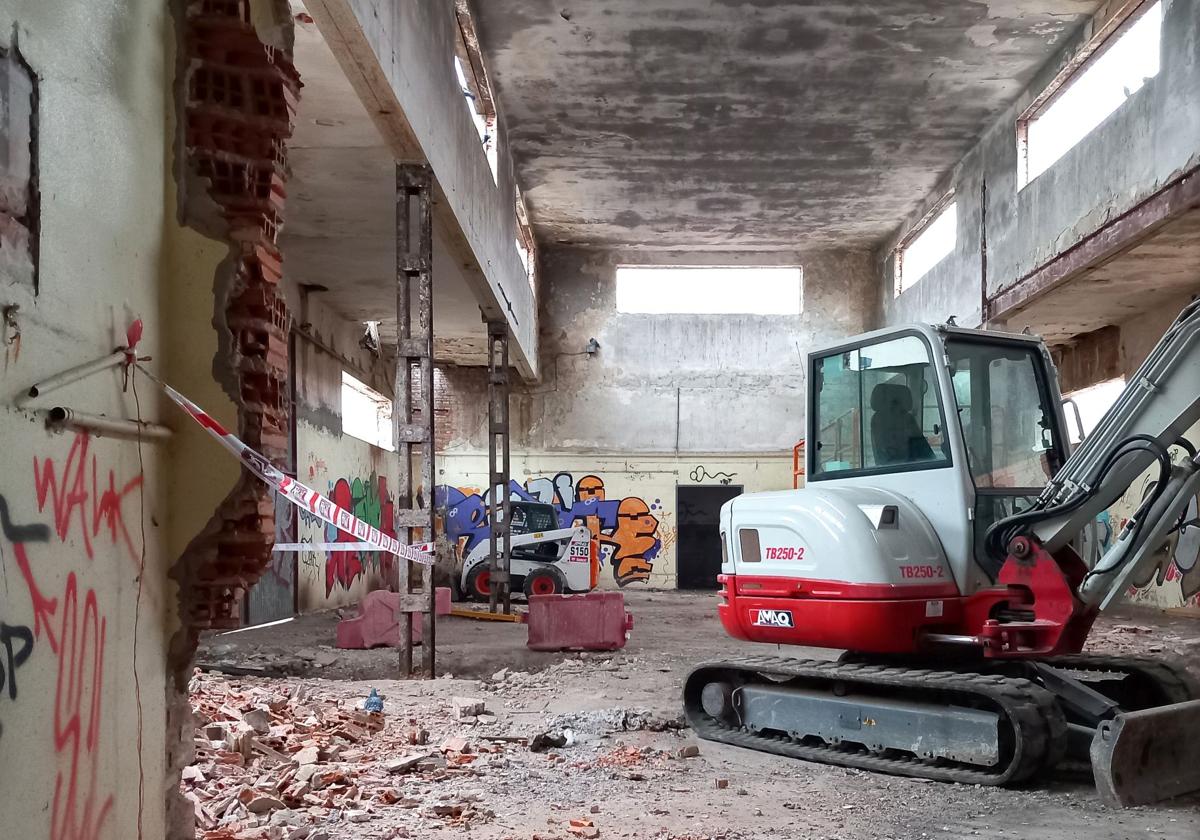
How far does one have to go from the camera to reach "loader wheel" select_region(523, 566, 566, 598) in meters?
19.2

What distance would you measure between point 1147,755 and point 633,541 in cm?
2021

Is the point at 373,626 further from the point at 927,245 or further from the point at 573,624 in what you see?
the point at 927,245

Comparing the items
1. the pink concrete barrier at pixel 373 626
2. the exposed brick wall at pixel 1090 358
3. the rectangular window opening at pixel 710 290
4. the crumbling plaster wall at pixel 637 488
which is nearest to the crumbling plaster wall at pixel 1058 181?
the exposed brick wall at pixel 1090 358

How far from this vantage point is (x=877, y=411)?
732 centimetres

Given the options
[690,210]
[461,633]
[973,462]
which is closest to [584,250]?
[690,210]

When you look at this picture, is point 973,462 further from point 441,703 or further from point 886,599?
point 441,703

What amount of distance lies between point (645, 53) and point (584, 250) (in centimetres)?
1014

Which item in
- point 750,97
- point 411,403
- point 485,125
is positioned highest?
point 750,97

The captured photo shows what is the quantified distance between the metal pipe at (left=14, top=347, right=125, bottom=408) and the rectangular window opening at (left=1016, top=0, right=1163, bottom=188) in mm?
11888

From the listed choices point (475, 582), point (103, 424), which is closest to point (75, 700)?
point (103, 424)

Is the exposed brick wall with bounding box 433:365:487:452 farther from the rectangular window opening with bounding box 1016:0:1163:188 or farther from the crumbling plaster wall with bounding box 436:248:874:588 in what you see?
the rectangular window opening with bounding box 1016:0:1163:188

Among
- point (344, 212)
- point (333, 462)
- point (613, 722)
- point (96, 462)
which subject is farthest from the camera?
point (333, 462)

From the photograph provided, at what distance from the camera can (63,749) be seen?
10.4 ft

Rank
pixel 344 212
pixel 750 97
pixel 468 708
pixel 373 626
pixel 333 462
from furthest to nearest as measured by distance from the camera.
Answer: pixel 333 462 → pixel 750 97 → pixel 344 212 → pixel 373 626 → pixel 468 708
